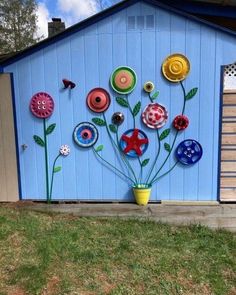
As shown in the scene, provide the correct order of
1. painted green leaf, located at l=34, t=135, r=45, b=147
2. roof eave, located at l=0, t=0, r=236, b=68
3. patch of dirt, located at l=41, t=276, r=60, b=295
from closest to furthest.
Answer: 1. patch of dirt, located at l=41, t=276, r=60, b=295
2. roof eave, located at l=0, t=0, r=236, b=68
3. painted green leaf, located at l=34, t=135, r=45, b=147

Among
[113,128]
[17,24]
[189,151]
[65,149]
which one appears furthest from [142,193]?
[17,24]

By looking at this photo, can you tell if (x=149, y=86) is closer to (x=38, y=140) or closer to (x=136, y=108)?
(x=136, y=108)

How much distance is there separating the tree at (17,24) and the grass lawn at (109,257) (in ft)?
56.1

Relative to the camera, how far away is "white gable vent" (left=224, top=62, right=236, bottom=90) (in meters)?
4.48

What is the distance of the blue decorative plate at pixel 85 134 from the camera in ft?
15.1

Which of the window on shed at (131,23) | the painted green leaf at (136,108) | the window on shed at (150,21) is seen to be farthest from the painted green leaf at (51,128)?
the window on shed at (150,21)

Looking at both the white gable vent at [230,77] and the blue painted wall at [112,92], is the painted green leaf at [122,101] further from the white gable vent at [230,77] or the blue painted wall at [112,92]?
the white gable vent at [230,77]

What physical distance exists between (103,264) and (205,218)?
1.62m

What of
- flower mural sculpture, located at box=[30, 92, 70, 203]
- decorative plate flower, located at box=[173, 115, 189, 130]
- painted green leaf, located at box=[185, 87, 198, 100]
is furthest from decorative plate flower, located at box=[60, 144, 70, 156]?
painted green leaf, located at box=[185, 87, 198, 100]

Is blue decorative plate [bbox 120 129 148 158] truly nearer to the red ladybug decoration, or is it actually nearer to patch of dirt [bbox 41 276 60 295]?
the red ladybug decoration

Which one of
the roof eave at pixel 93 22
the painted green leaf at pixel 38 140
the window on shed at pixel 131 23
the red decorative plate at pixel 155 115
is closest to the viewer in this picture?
the roof eave at pixel 93 22

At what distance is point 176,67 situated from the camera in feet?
14.3

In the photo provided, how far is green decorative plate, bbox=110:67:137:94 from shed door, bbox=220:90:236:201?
123cm

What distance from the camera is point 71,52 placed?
4.48 m
